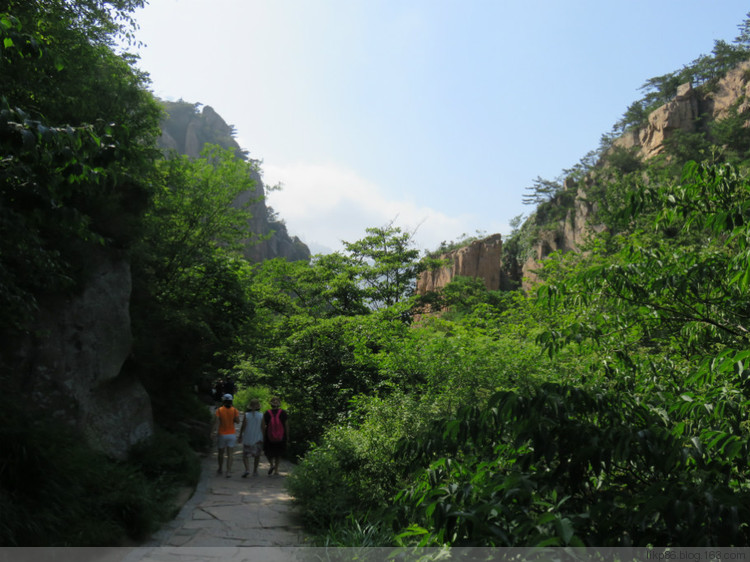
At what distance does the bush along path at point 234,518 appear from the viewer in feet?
21.3

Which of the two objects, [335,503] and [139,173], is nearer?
[335,503]

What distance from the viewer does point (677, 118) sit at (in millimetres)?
43094

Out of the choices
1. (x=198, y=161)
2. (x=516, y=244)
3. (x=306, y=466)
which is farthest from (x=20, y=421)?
(x=516, y=244)

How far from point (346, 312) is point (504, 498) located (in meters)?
18.4

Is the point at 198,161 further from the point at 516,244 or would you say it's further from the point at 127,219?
the point at 516,244

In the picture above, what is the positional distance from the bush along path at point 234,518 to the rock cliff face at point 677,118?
33007mm

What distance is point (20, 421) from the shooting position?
244 inches

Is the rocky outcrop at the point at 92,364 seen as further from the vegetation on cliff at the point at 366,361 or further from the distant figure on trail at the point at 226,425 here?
the distant figure on trail at the point at 226,425

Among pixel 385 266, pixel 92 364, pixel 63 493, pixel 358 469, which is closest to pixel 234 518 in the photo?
pixel 358 469

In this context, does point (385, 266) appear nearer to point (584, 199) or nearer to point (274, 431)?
point (274, 431)

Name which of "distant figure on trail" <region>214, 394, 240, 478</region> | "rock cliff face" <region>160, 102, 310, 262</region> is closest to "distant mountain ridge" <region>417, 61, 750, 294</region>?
"distant figure on trail" <region>214, 394, 240, 478</region>

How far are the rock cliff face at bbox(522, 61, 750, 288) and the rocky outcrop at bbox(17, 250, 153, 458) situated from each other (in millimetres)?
33435

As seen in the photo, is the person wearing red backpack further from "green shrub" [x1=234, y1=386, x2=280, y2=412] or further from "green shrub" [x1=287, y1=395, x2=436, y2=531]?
"green shrub" [x1=234, y1=386, x2=280, y2=412]

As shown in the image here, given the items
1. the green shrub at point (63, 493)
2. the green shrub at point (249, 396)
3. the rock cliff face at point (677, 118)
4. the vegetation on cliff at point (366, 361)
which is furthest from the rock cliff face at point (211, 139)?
the green shrub at point (63, 493)
